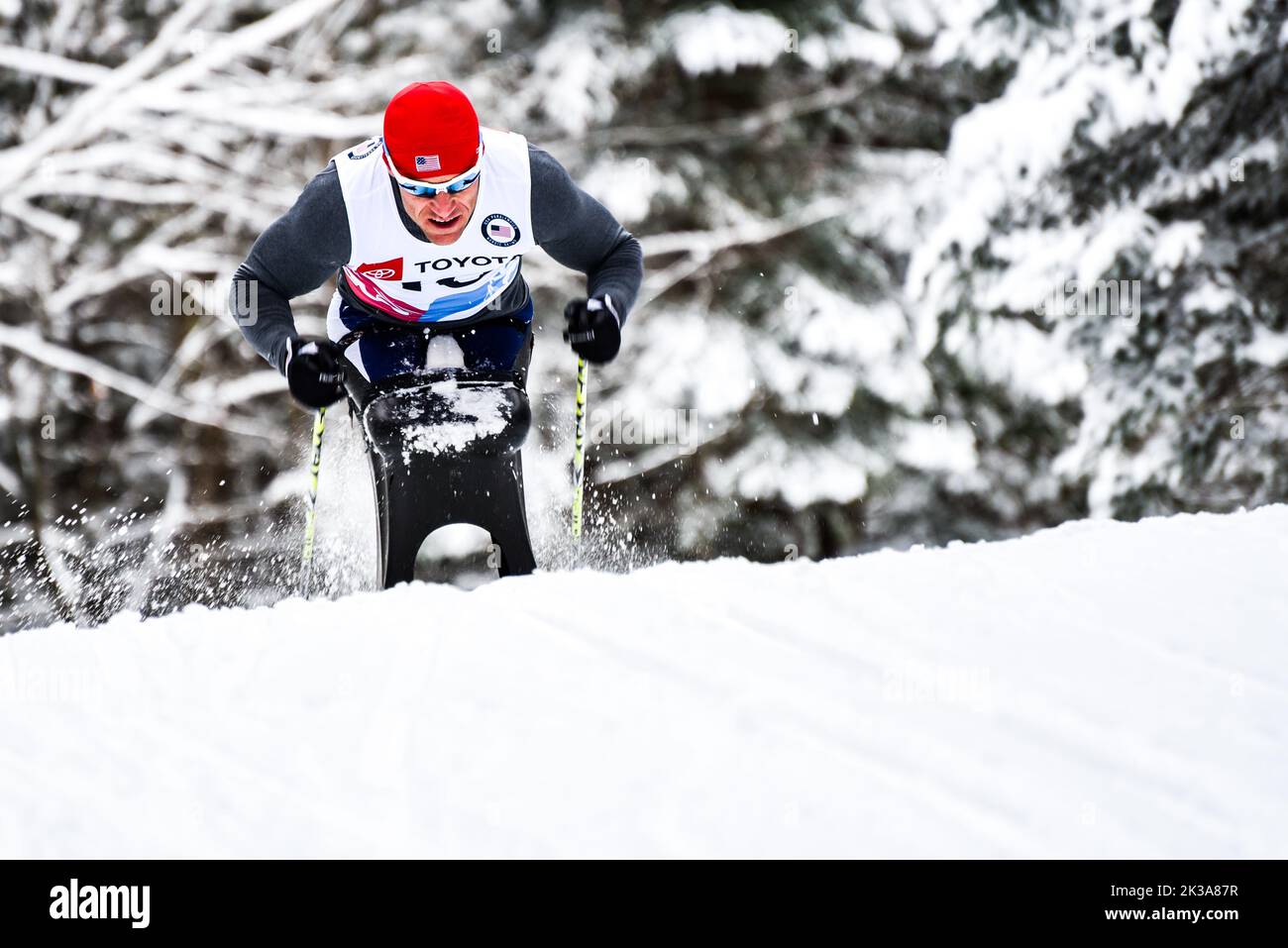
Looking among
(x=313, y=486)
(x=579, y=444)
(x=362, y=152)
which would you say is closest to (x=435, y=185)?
(x=362, y=152)

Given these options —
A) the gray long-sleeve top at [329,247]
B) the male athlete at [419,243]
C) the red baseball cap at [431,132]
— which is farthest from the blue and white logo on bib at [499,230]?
the red baseball cap at [431,132]

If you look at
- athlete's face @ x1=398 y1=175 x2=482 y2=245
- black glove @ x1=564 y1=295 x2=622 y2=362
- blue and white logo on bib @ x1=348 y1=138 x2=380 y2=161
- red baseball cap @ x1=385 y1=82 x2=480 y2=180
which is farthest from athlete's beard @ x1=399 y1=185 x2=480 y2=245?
black glove @ x1=564 y1=295 x2=622 y2=362

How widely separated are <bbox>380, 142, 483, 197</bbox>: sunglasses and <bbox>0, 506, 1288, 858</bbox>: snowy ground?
112cm

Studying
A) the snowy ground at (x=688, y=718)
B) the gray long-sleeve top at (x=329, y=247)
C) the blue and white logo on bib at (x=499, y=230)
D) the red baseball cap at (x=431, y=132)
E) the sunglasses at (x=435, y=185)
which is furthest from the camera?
the blue and white logo on bib at (x=499, y=230)

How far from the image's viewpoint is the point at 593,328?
361 cm

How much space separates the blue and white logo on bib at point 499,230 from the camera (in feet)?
11.6

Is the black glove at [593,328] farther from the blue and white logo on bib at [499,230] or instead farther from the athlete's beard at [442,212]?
the athlete's beard at [442,212]

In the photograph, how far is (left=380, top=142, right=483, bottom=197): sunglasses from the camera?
331 cm

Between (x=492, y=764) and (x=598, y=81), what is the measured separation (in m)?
9.24

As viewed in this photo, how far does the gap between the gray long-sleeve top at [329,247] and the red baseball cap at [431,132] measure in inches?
8.2

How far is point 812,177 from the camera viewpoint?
11727 mm

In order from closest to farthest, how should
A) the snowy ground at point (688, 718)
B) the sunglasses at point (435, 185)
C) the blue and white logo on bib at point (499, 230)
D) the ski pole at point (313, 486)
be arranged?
the snowy ground at point (688, 718), the sunglasses at point (435, 185), the blue and white logo on bib at point (499, 230), the ski pole at point (313, 486)

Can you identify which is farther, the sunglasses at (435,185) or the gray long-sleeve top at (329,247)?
the gray long-sleeve top at (329,247)
